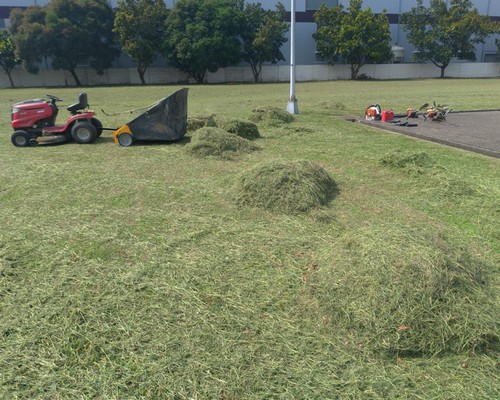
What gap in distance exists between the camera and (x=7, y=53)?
134 ft

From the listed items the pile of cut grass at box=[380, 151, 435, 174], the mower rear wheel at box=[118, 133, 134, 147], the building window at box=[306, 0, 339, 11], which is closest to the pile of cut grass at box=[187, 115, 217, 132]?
the mower rear wheel at box=[118, 133, 134, 147]

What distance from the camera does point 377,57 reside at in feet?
149

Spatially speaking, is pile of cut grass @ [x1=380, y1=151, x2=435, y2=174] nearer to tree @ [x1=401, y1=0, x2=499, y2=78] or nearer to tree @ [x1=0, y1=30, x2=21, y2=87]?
tree @ [x1=0, y1=30, x2=21, y2=87]

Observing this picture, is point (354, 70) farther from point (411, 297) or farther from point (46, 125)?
point (411, 297)

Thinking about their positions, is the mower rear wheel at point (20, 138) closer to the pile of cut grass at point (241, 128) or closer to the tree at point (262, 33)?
the pile of cut grass at point (241, 128)

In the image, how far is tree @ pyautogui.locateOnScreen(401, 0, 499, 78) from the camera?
46.9 metres

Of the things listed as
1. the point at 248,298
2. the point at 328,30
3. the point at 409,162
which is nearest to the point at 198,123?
the point at 409,162

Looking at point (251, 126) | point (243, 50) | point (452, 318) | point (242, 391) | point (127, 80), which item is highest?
point (243, 50)

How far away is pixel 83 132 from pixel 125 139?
1.10 metres

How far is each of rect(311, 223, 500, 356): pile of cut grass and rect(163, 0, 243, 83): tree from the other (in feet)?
136

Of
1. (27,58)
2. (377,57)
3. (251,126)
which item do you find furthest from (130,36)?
(251,126)

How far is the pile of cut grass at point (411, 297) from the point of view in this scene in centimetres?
263

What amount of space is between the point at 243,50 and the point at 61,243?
147ft

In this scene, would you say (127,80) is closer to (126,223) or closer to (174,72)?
(174,72)
